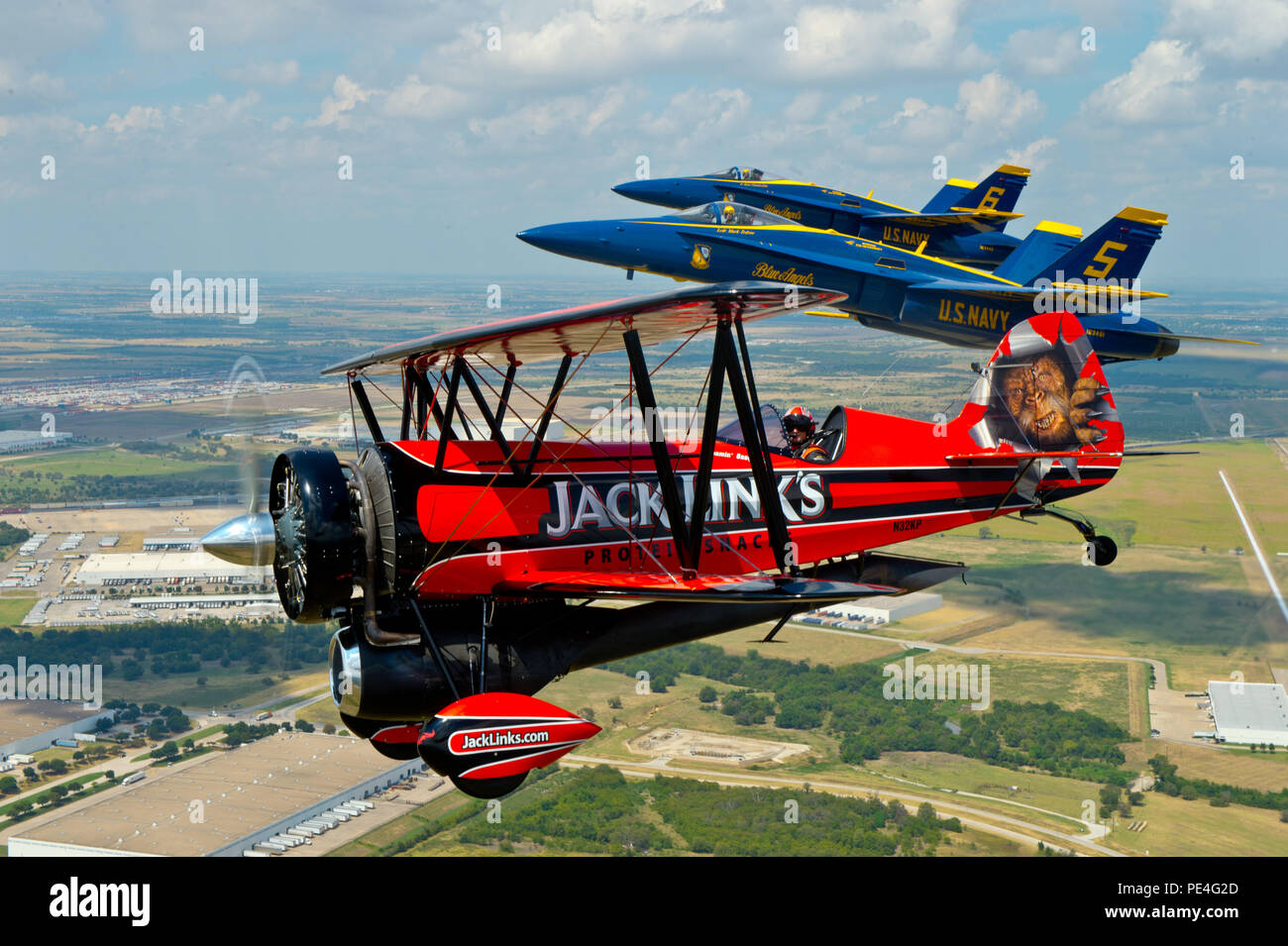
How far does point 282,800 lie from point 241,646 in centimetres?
2586

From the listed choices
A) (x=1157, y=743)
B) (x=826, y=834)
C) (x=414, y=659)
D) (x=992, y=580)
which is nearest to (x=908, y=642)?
(x=992, y=580)

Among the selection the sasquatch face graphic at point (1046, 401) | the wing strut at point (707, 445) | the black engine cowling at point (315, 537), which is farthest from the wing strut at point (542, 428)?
the sasquatch face graphic at point (1046, 401)

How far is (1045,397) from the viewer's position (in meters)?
19.0

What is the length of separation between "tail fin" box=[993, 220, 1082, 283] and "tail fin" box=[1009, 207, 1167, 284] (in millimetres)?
1178

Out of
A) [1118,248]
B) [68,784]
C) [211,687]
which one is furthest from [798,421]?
[211,687]

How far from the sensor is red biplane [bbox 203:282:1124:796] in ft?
43.3

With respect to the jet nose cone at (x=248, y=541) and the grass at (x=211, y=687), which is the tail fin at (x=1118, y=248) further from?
the grass at (x=211, y=687)

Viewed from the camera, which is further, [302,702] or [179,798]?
[302,702]

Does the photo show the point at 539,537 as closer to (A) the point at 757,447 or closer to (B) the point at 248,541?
(A) the point at 757,447

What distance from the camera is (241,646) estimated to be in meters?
66.7

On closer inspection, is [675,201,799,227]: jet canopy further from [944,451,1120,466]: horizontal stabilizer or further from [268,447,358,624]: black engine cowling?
[268,447,358,624]: black engine cowling

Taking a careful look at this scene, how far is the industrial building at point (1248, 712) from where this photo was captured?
51500 mm

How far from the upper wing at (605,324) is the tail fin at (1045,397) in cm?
614
